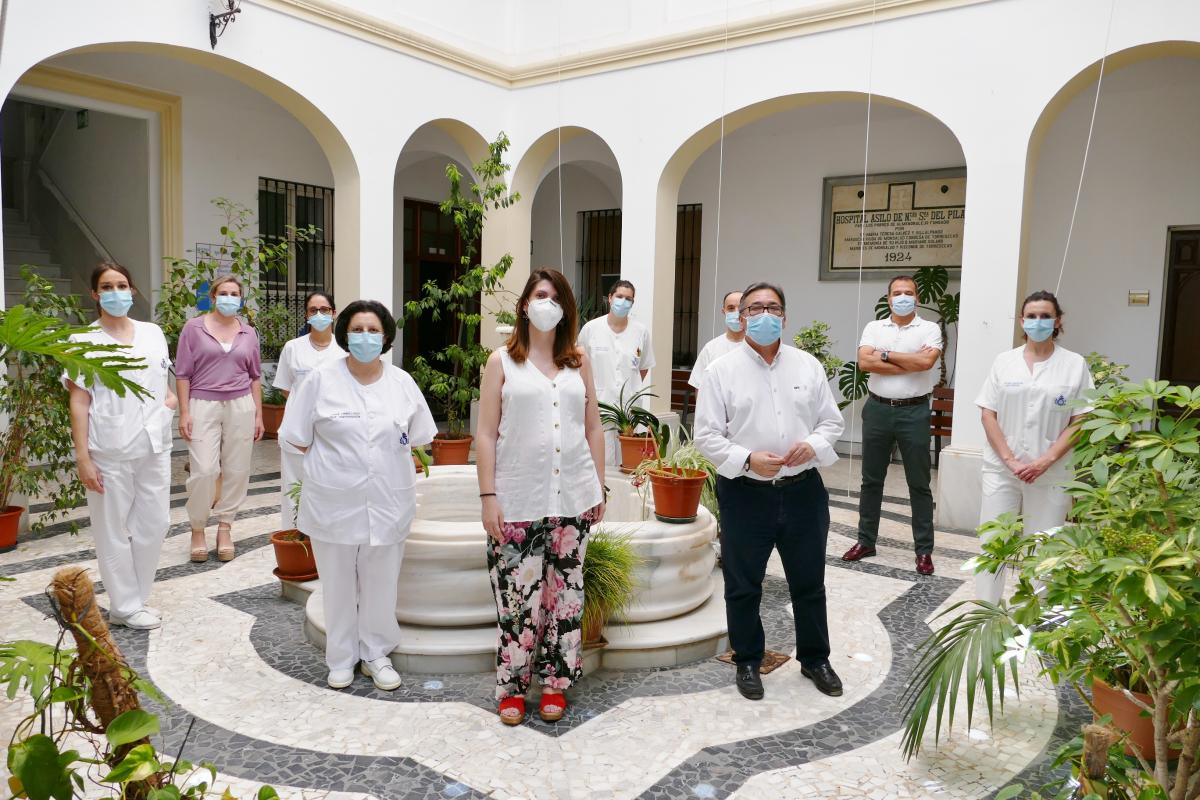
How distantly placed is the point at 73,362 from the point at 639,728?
2.49 meters

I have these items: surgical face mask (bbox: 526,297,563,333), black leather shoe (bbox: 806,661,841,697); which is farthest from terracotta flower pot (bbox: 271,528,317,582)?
black leather shoe (bbox: 806,661,841,697)

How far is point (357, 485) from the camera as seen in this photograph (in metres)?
3.42

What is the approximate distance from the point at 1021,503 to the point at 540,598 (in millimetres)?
2723

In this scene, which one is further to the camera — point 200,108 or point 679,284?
point 679,284

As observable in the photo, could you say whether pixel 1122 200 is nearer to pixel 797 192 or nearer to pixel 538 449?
pixel 797 192

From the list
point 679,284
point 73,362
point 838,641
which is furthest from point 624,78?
point 73,362

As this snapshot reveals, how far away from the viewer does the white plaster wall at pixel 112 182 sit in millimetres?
9234

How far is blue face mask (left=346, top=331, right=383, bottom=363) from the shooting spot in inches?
136

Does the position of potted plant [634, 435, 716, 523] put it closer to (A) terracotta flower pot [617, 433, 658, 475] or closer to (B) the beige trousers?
(A) terracotta flower pot [617, 433, 658, 475]

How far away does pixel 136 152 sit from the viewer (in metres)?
9.24

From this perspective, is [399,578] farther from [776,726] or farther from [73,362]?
[73,362]

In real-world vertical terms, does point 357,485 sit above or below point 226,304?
below

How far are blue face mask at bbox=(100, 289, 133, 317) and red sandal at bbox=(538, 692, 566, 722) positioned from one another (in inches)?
103

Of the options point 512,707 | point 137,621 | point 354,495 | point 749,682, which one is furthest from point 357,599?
point 749,682
